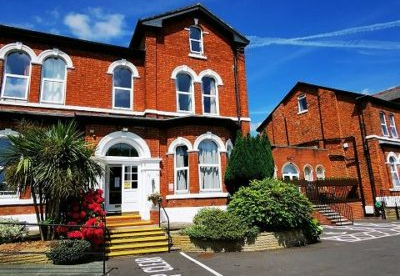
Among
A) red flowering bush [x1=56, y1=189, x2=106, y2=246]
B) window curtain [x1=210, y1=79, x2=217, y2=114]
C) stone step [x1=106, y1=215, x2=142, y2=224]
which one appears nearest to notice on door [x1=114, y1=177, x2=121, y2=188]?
stone step [x1=106, y1=215, x2=142, y2=224]

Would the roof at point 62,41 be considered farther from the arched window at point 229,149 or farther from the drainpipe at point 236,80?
the arched window at point 229,149

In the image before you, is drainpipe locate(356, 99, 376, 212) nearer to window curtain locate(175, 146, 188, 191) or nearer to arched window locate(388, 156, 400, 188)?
arched window locate(388, 156, 400, 188)

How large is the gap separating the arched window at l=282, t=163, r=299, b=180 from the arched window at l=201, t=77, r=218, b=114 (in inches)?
319

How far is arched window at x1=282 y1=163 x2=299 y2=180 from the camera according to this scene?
2144 cm

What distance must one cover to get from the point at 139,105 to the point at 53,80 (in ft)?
12.5

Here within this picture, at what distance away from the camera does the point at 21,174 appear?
957cm

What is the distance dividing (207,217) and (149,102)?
6124mm

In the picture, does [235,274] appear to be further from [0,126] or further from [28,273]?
[0,126]

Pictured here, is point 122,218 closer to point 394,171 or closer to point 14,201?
point 14,201

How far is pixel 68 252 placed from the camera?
8.70 meters

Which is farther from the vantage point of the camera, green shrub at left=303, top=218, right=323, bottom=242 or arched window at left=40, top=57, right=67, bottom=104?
arched window at left=40, top=57, right=67, bottom=104

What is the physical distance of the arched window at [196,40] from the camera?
1642 cm

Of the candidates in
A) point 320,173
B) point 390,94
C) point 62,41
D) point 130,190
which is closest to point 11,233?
point 130,190

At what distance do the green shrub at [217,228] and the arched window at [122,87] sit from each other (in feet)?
21.7
